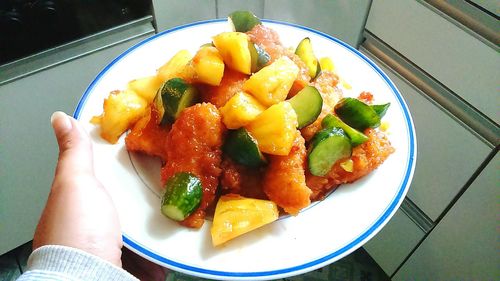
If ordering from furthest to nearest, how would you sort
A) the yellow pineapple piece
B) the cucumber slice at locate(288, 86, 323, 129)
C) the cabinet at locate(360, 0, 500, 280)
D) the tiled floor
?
the tiled floor → the cabinet at locate(360, 0, 500, 280) → the yellow pineapple piece → the cucumber slice at locate(288, 86, 323, 129)

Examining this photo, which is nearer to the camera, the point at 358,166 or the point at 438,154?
the point at 358,166

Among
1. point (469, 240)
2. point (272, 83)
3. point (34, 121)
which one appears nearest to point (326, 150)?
point (272, 83)

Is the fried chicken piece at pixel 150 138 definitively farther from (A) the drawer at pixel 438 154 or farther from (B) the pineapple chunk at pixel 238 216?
(A) the drawer at pixel 438 154

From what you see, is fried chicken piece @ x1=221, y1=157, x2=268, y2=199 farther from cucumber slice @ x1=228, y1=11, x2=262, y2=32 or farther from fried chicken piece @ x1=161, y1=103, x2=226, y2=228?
cucumber slice @ x1=228, y1=11, x2=262, y2=32

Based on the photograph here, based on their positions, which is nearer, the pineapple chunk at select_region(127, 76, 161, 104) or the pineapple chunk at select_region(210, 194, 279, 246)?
the pineapple chunk at select_region(210, 194, 279, 246)

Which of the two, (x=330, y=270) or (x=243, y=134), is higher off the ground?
(x=243, y=134)

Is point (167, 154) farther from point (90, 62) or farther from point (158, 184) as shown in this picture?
point (90, 62)

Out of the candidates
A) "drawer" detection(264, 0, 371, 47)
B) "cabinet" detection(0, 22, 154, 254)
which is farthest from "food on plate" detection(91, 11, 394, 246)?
"drawer" detection(264, 0, 371, 47)

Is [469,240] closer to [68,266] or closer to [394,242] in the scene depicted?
[394,242]
